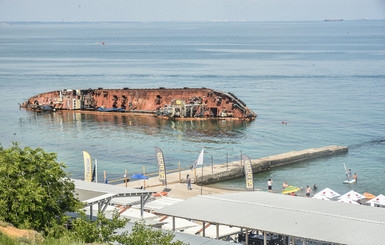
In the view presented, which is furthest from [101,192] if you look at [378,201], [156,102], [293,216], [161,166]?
[156,102]

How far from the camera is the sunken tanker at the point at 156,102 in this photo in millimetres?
112688

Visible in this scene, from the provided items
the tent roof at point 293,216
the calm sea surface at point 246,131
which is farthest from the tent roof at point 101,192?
the calm sea surface at point 246,131

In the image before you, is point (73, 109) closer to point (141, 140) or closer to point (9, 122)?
point (9, 122)

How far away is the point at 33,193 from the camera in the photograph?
28.9 metres

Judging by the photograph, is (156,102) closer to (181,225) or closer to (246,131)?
(246,131)

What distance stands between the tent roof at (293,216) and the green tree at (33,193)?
6.61 m

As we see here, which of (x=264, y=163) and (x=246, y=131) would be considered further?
(x=246, y=131)

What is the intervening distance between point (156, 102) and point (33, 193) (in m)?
89.6

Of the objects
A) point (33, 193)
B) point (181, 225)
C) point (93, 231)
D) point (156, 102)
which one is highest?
point (156, 102)

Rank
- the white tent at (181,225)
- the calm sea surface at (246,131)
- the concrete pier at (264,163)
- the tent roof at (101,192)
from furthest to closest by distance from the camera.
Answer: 1. the calm sea surface at (246,131)
2. the concrete pier at (264,163)
3. the white tent at (181,225)
4. the tent roof at (101,192)

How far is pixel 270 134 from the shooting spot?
98562mm

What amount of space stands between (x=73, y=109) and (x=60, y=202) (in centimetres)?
9664

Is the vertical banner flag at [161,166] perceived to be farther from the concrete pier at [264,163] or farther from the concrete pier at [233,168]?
the concrete pier at [264,163]

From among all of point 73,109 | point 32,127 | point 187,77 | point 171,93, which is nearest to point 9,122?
point 32,127
